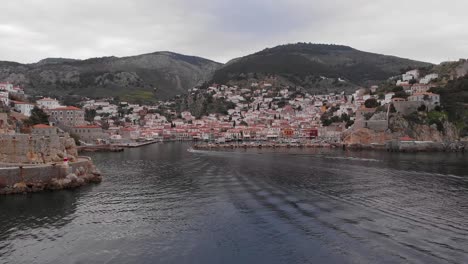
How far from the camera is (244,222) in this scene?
47.5 ft

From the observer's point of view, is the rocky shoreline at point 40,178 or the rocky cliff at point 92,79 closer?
the rocky shoreline at point 40,178

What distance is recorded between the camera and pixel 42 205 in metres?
17.5

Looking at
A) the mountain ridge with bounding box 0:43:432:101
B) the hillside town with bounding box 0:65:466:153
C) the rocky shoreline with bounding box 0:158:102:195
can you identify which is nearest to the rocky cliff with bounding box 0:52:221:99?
the mountain ridge with bounding box 0:43:432:101

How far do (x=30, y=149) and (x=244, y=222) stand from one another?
45.8 feet

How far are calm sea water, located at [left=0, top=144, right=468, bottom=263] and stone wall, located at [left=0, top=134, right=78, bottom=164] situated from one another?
3.06 metres

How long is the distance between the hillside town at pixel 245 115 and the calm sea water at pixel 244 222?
1511 centimetres

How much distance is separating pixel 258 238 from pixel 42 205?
10.4 meters

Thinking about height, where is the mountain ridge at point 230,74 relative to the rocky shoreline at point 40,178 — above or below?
above

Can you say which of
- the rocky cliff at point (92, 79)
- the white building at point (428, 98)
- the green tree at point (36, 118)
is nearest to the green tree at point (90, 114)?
the rocky cliff at point (92, 79)

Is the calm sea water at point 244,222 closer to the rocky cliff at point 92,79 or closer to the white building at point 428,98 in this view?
the white building at point 428,98

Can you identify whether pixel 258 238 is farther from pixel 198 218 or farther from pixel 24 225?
pixel 24 225

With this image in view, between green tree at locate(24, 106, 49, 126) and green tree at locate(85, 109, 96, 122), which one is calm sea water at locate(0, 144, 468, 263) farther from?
green tree at locate(85, 109, 96, 122)

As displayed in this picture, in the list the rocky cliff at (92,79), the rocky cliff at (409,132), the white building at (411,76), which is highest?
the rocky cliff at (92,79)

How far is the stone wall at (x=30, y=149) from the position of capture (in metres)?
21.3
